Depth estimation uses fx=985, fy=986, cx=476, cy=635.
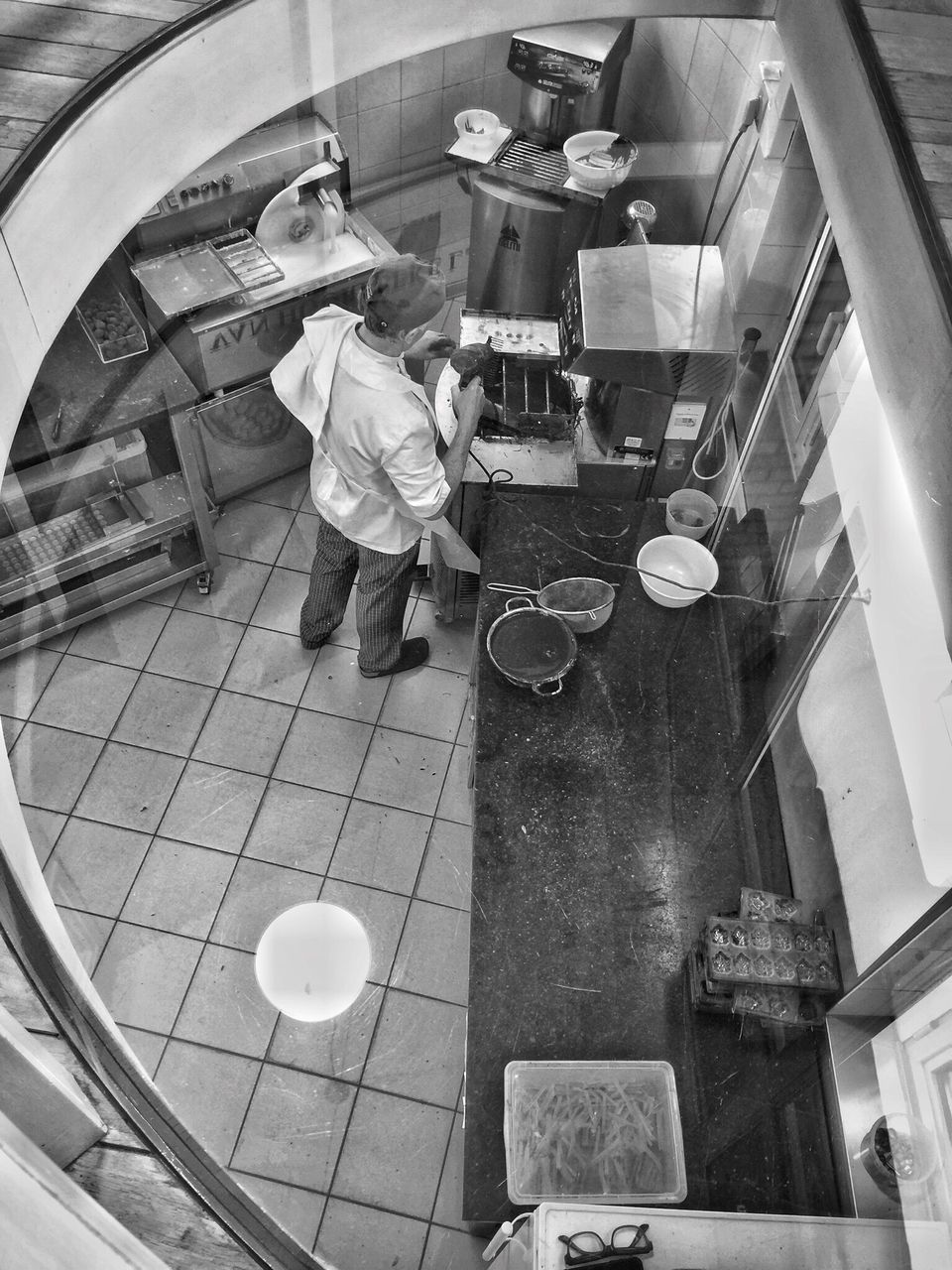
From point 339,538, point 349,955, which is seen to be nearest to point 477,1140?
point 349,955

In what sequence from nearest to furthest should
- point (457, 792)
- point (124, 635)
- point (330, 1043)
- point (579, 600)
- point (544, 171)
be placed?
point (330, 1043) → point (579, 600) → point (457, 792) → point (124, 635) → point (544, 171)

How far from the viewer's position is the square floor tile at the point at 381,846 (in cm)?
286

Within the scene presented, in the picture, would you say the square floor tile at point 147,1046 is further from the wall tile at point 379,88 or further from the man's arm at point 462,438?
the wall tile at point 379,88

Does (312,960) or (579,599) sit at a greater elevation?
(579,599)

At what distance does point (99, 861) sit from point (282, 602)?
3.78 ft

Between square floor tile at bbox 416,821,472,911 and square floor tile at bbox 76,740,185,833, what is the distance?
2.66ft

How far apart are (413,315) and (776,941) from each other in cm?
186

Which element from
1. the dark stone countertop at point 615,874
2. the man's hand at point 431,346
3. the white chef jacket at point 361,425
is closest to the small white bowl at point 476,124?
the man's hand at point 431,346

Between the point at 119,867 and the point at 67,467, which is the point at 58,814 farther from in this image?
the point at 67,467

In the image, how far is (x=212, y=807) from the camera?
297 centimetres

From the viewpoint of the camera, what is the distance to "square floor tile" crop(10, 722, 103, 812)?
2611 millimetres

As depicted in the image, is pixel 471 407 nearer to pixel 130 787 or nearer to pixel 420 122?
pixel 130 787

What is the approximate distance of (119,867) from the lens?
2768 mm

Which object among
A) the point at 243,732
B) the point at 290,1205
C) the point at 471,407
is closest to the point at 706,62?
the point at 471,407
